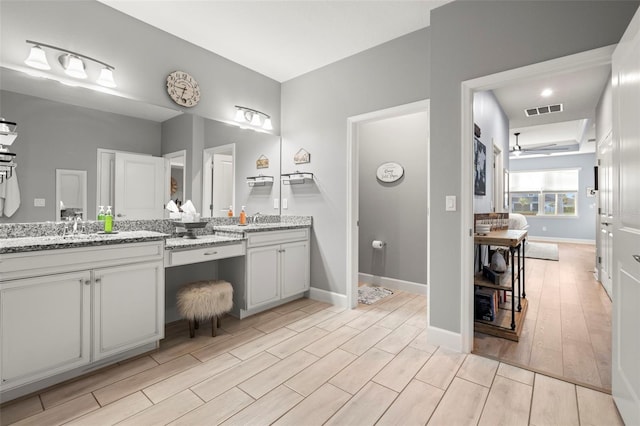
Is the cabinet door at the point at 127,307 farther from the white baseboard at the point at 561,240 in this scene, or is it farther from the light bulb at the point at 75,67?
the white baseboard at the point at 561,240

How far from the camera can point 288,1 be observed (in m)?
2.46

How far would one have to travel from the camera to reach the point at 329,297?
3.54 m

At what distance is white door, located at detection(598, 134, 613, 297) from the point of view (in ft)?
12.5

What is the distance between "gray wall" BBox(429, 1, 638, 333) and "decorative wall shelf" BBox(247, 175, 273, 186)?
2.13m

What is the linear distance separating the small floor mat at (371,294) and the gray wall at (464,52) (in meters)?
1.18

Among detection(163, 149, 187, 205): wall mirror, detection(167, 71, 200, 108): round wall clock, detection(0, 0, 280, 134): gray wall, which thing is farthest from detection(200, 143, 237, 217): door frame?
detection(167, 71, 200, 108): round wall clock

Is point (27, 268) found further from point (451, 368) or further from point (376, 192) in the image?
point (376, 192)

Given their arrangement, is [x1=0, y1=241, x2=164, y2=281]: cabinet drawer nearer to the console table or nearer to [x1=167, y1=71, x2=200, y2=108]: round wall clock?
[x1=167, y1=71, x2=200, y2=108]: round wall clock

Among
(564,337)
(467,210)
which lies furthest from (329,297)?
(564,337)

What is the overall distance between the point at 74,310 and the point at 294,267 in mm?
2042

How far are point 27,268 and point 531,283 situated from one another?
565 centimetres

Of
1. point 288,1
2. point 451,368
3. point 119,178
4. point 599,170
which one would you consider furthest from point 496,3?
point 599,170

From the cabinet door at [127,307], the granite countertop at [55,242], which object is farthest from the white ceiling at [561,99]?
the cabinet door at [127,307]

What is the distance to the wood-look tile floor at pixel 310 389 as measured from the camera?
1.63 meters
